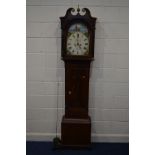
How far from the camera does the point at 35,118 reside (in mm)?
3225

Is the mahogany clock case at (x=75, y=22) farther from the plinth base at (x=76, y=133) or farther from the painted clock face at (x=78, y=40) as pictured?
the plinth base at (x=76, y=133)

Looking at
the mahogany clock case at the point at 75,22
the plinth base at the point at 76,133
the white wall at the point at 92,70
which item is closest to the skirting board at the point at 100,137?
the white wall at the point at 92,70

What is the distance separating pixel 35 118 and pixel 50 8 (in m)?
1.37

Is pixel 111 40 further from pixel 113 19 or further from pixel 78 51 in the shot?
pixel 78 51

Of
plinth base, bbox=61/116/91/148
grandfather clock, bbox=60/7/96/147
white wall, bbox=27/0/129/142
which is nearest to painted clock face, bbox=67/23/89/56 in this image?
grandfather clock, bbox=60/7/96/147

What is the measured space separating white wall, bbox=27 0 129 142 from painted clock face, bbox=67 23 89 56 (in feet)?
0.69

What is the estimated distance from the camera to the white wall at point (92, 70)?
3100mm

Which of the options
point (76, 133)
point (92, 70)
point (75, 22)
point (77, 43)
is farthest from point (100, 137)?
point (75, 22)

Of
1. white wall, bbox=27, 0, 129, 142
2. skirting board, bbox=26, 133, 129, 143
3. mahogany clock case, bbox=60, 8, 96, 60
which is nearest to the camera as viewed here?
mahogany clock case, bbox=60, 8, 96, 60

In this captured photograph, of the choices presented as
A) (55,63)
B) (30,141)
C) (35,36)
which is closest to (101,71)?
(55,63)

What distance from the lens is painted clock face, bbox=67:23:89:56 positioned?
2943 millimetres

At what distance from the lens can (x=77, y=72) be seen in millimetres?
2961

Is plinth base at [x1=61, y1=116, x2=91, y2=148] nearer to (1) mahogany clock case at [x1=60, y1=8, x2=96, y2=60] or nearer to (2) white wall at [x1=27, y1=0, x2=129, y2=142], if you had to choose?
(2) white wall at [x1=27, y1=0, x2=129, y2=142]
